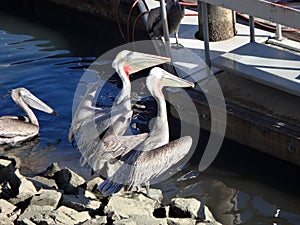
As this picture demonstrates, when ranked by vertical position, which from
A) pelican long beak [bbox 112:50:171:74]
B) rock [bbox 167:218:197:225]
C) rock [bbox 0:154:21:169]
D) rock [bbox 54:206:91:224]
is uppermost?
pelican long beak [bbox 112:50:171:74]

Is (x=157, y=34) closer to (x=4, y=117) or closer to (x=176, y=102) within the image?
(x=176, y=102)

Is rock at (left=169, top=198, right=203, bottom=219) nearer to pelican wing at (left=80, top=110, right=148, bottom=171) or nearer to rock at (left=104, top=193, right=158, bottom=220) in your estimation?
rock at (left=104, top=193, right=158, bottom=220)

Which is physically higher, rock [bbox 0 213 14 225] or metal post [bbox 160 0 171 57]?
metal post [bbox 160 0 171 57]

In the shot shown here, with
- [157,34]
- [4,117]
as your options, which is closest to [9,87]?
[4,117]

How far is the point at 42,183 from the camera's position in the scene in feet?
30.9

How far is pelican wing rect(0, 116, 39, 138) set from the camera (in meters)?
10.9

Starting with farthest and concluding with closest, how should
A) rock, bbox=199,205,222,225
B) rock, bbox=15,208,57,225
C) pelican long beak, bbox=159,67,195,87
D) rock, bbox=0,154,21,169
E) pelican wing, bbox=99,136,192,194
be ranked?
1. rock, bbox=0,154,21,169
2. pelican long beak, bbox=159,67,195,87
3. pelican wing, bbox=99,136,192,194
4. rock, bbox=199,205,222,225
5. rock, bbox=15,208,57,225

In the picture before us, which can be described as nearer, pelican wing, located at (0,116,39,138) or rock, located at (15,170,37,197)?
rock, located at (15,170,37,197)

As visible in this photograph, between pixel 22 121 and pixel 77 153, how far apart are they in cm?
112

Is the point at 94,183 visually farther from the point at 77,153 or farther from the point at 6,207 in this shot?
the point at 6,207

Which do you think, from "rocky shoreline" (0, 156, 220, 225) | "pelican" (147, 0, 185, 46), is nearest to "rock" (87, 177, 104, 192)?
"rocky shoreline" (0, 156, 220, 225)

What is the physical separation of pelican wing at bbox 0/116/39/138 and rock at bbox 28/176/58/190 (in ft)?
4.99

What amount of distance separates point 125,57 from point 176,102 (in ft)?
4.42

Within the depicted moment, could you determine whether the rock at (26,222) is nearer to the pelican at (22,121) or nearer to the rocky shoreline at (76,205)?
the rocky shoreline at (76,205)
